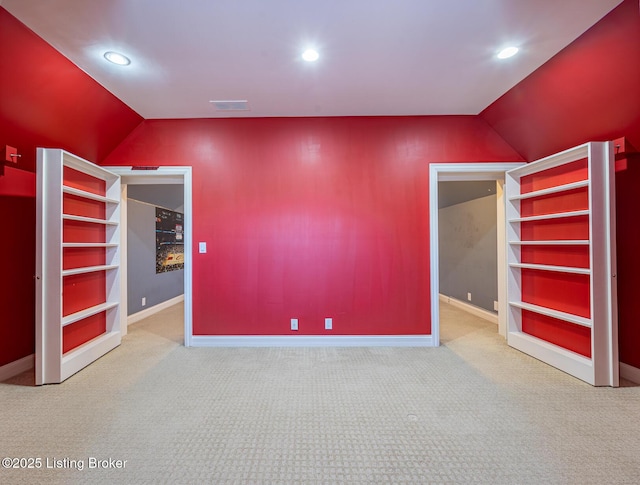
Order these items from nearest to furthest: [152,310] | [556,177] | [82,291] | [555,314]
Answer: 1. [555,314]
2. [556,177]
3. [82,291]
4. [152,310]

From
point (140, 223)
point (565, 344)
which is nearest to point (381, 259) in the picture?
point (565, 344)

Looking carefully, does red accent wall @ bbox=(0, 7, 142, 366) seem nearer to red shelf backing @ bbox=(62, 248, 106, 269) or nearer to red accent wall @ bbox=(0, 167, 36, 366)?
red accent wall @ bbox=(0, 167, 36, 366)

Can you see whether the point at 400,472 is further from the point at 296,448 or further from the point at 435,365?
the point at 435,365

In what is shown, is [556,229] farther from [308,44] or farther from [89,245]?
[89,245]

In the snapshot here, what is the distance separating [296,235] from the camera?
3.15 metres

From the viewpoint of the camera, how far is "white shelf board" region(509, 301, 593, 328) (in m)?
2.31

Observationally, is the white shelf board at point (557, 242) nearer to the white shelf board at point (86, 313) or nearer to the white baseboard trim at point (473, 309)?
the white baseboard trim at point (473, 309)

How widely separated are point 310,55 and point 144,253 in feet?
13.5

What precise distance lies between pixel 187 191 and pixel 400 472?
3239 mm

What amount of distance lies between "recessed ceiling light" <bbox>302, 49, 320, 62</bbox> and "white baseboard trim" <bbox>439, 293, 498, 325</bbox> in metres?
4.22

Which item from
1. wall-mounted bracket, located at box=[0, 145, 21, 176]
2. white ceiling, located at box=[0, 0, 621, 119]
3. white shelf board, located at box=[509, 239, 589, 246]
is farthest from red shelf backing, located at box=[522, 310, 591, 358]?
wall-mounted bracket, located at box=[0, 145, 21, 176]

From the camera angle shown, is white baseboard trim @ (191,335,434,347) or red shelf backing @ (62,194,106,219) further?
white baseboard trim @ (191,335,434,347)

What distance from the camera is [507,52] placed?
6.98 feet

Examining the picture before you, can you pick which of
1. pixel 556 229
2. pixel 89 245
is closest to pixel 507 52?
pixel 556 229
